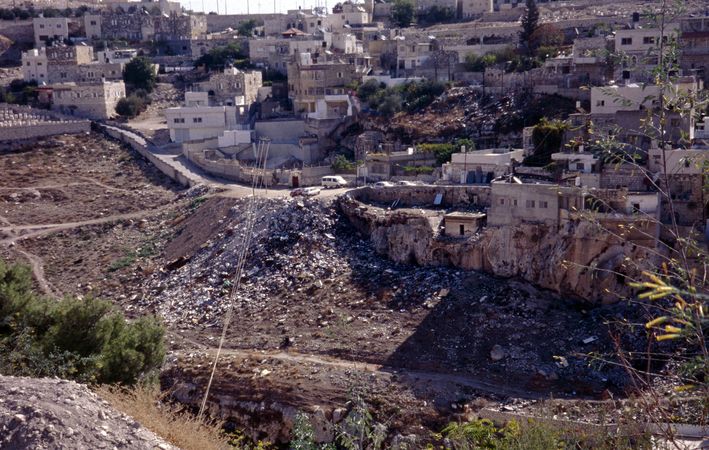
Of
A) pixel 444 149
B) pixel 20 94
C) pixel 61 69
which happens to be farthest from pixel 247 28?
pixel 444 149

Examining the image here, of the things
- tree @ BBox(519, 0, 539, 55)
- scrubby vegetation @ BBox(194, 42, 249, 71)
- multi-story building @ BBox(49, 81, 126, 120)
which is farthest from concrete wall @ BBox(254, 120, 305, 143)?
scrubby vegetation @ BBox(194, 42, 249, 71)

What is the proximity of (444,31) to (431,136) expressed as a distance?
13832 mm

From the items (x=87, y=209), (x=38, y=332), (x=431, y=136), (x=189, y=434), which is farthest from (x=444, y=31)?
(x=189, y=434)

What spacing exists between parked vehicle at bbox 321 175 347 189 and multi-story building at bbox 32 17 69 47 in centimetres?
2695

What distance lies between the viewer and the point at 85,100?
36.9 m

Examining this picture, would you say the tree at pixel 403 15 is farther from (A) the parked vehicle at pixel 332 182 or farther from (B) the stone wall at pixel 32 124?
(A) the parked vehicle at pixel 332 182

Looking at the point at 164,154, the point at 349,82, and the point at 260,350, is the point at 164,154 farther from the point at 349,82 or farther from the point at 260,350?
the point at 260,350

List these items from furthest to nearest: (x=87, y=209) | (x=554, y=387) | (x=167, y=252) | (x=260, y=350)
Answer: (x=87, y=209)
(x=167, y=252)
(x=260, y=350)
(x=554, y=387)

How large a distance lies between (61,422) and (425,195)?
15.6 meters

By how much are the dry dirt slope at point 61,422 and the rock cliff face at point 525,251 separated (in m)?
11.3

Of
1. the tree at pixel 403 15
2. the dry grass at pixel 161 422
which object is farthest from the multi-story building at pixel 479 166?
the tree at pixel 403 15

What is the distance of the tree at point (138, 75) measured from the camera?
40.0 m

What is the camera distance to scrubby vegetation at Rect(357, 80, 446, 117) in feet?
102

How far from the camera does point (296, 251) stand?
22.2 metres
